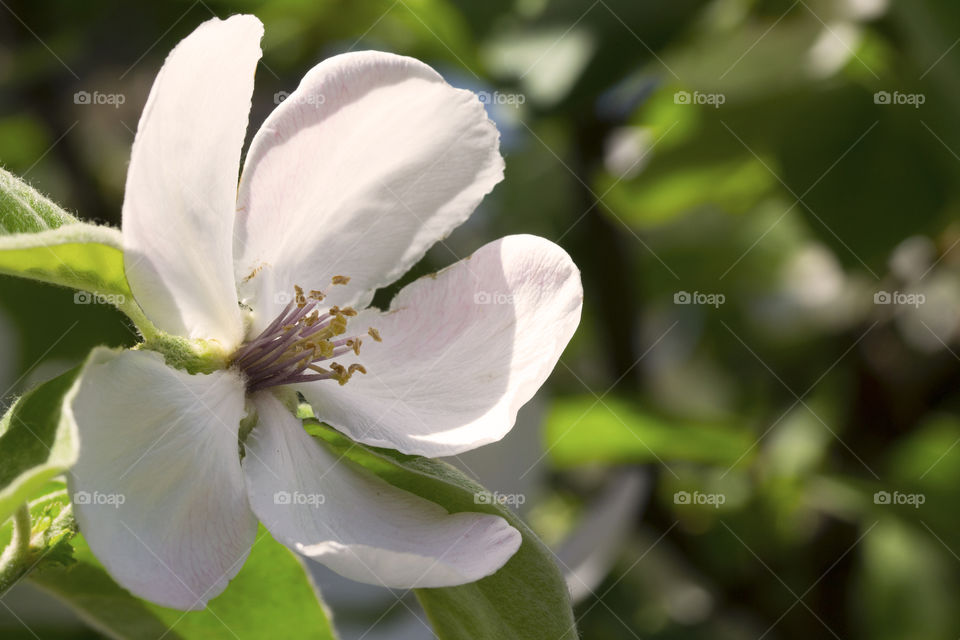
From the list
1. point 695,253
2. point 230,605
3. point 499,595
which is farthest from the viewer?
point 695,253

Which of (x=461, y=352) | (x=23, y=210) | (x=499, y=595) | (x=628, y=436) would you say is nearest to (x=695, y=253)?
(x=628, y=436)

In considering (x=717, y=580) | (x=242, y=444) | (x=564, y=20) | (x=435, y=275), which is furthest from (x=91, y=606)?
(x=717, y=580)

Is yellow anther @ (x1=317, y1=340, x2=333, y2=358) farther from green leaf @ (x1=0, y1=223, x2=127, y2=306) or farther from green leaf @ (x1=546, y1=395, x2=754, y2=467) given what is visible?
green leaf @ (x1=546, y1=395, x2=754, y2=467)

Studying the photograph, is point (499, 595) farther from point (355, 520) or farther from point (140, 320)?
point (140, 320)

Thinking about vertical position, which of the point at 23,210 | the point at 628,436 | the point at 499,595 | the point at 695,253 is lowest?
the point at 628,436

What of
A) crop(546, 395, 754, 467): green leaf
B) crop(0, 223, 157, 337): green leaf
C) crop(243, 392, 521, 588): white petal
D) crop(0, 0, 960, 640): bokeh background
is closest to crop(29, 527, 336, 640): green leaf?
crop(243, 392, 521, 588): white petal

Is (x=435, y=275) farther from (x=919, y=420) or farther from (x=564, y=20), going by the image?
(x=919, y=420)
